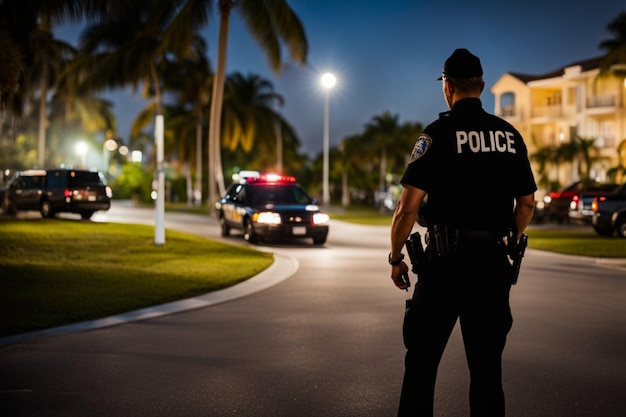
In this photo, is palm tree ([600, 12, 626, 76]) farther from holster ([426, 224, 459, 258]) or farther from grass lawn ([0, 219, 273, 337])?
holster ([426, 224, 459, 258])

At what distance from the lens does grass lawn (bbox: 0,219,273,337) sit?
1030cm

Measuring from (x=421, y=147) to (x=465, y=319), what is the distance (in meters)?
0.89

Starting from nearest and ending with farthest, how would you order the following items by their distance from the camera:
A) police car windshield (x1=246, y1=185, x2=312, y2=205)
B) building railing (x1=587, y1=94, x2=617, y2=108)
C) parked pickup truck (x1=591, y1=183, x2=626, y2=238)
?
1. police car windshield (x1=246, y1=185, x2=312, y2=205)
2. parked pickup truck (x1=591, y1=183, x2=626, y2=238)
3. building railing (x1=587, y1=94, x2=617, y2=108)

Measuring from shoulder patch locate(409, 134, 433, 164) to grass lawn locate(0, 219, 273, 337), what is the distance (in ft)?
19.4

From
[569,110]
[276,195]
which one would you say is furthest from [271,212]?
[569,110]

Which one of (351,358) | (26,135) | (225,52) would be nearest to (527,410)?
(351,358)

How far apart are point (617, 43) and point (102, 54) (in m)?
27.4

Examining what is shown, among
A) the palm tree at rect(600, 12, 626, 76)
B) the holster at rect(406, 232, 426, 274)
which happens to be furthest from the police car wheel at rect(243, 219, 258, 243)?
the palm tree at rect(600, 12, 626, 76)

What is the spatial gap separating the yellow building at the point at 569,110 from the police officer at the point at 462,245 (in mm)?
46703

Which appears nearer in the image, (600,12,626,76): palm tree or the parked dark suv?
the parked dark suv

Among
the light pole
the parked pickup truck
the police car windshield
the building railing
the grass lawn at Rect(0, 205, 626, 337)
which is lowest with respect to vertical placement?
the grass lawn at Rect(0, 205, 626, 337)

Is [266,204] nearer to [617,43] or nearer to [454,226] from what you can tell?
[454,226]

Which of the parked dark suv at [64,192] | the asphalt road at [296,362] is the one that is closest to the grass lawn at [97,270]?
the asphalt road at [296,362]

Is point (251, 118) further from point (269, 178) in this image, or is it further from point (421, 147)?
point (421, 147)
